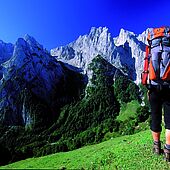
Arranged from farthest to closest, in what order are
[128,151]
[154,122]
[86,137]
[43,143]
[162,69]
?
[43,143]
[86,137]
[128,151]
[154,122]
[162,69]

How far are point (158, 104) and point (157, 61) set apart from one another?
132 cm

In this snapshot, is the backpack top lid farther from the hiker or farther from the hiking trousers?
the hiking trousers

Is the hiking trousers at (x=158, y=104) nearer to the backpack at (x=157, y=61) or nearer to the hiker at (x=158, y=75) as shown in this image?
the hiker at (x=158, y=75)

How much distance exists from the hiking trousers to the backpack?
340mm

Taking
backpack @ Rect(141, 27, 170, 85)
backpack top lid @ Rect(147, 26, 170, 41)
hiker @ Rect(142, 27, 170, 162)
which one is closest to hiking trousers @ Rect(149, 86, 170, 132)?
hiker @ Rect(142, 27, 170, 162)

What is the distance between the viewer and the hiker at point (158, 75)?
27.8 ft

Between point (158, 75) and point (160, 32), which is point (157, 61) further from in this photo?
point (160, 32)

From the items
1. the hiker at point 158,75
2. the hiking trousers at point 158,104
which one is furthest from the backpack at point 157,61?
the hiking trousers at point 158,104

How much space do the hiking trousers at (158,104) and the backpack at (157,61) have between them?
340 mm

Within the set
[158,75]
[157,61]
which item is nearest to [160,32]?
[157,61]

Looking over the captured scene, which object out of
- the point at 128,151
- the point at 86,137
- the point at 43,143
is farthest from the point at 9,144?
the point at 128,151

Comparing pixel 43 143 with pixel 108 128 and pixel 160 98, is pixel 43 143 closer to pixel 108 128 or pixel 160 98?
pixel 108 128

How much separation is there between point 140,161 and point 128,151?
1.52 meters

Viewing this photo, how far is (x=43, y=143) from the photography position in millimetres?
188875
